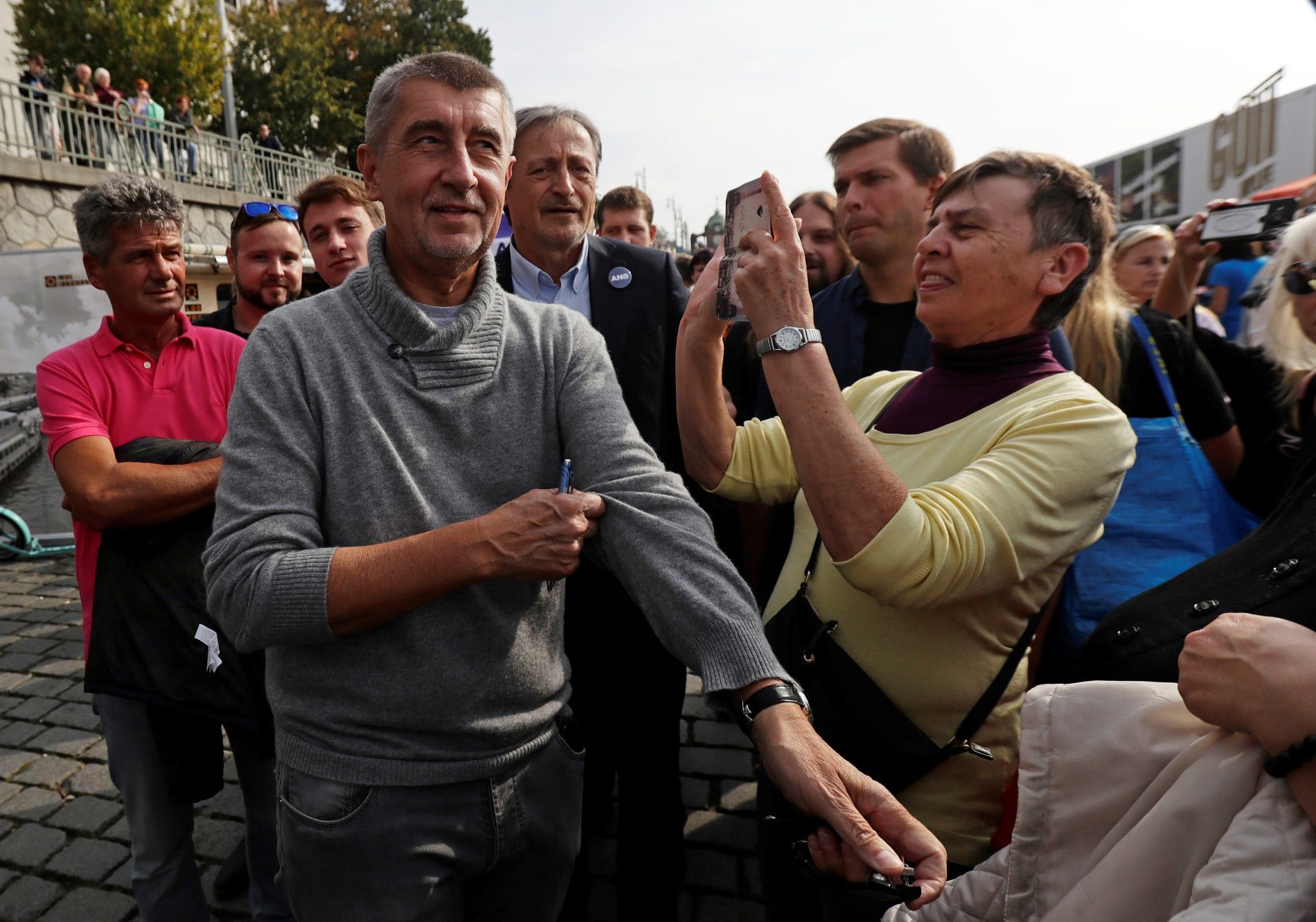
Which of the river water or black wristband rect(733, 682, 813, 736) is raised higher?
black wristband rect(733, 682, 813, 736)

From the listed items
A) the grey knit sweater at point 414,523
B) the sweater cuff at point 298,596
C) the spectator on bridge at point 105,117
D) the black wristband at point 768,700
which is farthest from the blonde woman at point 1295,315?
the spectator on bridge at point 105,117

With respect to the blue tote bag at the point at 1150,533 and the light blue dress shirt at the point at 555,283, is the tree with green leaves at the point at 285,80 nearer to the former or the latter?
the light blue dress shirt at the point at 555,283

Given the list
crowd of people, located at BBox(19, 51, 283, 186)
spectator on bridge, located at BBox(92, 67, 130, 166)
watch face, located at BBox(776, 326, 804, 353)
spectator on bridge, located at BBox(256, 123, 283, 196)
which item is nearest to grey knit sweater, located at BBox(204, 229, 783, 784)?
watch face, located at BBox(776, 326, 804, 353)

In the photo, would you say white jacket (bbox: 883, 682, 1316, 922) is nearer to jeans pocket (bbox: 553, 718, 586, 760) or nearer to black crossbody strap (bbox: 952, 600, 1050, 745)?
black crossbody strap (bbox: 952, 600, 1050, 745)

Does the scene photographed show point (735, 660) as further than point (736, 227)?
No

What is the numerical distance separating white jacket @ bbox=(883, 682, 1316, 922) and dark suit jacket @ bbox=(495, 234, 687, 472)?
1698 mm

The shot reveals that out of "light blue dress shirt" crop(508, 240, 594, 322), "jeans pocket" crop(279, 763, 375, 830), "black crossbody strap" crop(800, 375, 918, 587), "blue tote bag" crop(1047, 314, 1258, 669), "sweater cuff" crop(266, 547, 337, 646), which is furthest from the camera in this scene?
"light blue dress shirt" crop(508, 240, 594, 322)

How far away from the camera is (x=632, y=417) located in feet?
8.92

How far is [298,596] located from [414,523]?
24cm

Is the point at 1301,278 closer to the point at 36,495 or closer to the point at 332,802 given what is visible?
the point at 332,802

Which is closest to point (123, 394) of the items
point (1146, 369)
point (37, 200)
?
point (1146, 369)

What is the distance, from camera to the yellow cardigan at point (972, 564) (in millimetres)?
1525

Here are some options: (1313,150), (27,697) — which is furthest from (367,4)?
(27,697)

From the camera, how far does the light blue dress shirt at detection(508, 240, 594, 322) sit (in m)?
2.89
